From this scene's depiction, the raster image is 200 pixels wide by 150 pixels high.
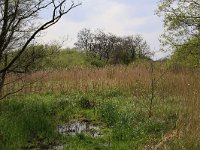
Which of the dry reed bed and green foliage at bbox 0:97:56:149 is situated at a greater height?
the dry reed bed

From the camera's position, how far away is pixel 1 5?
928 cm

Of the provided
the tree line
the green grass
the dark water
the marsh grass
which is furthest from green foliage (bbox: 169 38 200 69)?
the tree line

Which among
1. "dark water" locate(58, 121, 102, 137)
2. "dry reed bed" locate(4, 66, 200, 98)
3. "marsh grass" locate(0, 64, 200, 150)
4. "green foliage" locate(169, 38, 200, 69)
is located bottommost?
"dark water" locate(58, 121, 102, 137)

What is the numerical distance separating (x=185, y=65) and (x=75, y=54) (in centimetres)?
2665

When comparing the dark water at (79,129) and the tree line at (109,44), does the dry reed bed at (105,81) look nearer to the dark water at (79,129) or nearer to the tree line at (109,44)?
the dark water at (79,129)

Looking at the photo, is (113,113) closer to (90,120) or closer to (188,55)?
(90,120)

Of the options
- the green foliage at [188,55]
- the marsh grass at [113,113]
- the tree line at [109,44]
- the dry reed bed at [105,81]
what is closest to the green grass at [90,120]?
the marsh grass at [113,113]

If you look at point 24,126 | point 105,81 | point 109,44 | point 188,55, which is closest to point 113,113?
point 24,126

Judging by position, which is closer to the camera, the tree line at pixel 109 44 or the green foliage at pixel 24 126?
the green foliage at pixel 24 126

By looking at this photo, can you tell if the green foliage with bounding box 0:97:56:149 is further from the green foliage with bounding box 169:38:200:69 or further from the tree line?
the tree line

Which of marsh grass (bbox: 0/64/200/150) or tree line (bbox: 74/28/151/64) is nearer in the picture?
marsh grass (bbox: 0/64/200/150)

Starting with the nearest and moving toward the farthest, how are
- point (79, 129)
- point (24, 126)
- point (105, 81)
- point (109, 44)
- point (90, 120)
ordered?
1. point (24, 126)
2. point (79, 129)
3. point (90, 120)
4. point (105, 81)
5. point (109, 44)

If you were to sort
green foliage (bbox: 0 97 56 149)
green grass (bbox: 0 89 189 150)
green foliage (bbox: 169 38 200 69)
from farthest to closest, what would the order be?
green foliage (bbox: 169 38 200 69) < green foliage (bbox: 0 97 56 149) < green grass (bbox: 0 89 189 150)

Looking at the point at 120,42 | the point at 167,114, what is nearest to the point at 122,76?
the point at 167,114
